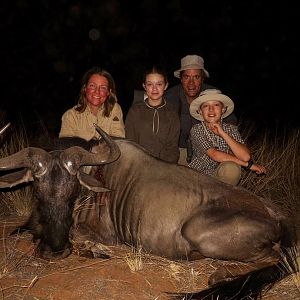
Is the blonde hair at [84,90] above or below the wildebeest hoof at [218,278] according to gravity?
above

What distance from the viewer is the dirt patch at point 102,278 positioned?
3.43 metres

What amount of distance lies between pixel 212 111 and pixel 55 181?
Result: 1.83 meters

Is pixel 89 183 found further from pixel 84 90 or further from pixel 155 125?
pixel 155 125

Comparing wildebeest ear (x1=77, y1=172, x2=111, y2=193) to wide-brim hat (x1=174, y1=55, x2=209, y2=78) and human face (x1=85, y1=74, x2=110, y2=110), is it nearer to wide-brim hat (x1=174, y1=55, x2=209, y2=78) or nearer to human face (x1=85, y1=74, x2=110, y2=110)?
human face (x1=85, y1=74, x2=110, y2=110)

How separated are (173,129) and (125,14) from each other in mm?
17957

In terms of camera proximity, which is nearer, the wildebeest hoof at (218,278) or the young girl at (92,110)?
the wildebeest hoof at (218,278)

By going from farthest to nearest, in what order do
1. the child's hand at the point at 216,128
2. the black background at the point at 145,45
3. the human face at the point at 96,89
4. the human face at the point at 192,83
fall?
the black background at the point at 145,45 → the human face at the point at 192,83 → the human face at the point at 96,89 → the child's hand at the point at 216,128

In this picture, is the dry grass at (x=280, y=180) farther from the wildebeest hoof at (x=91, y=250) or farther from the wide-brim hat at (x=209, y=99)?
the wildebeest hoof at (x=91, y=250)

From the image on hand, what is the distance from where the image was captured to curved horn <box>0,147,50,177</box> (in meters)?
4.01

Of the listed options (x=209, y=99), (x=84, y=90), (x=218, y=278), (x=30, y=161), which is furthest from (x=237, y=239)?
(x=84, y=90)

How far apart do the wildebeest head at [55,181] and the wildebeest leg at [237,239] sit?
3.28 ft

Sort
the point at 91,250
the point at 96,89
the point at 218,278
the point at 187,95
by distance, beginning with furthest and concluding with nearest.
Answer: the point at 187,95, the point at 96,89, the point at 91,250, the point at 218,278

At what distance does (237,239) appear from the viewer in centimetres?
374

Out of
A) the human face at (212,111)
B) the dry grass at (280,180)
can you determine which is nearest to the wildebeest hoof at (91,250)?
the human face at (212,111)
